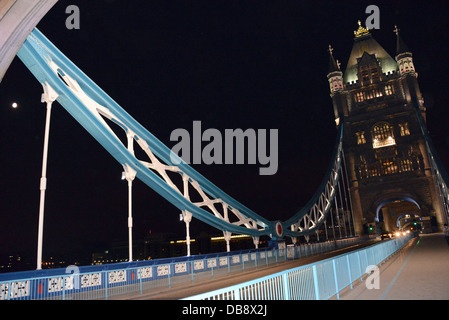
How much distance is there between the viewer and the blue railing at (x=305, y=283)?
5355 millimetres

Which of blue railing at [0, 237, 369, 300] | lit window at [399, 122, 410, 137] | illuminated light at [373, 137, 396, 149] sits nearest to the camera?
blue railing at [0, 237, 369, 300]

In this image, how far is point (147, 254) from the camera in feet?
350

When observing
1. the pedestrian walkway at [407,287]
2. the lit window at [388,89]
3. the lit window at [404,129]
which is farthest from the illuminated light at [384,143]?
the pedestrian walkway at [407,287]

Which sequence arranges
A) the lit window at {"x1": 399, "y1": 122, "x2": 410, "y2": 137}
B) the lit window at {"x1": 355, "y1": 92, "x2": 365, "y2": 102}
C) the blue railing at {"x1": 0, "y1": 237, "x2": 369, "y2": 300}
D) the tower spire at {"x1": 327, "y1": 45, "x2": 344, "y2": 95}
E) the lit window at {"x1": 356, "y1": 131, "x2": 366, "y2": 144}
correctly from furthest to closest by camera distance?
the tower spire at {"x1": 327, "y1": 45, "x2": 344, "y2": 95} < the lit window at {"x1": 355, "y1": 92, "x2": 365, "y2": 102} < the lit window at {"x1": 356, "y1": 131, "x2": 366, "y2": 144} < the lit window at {"x1": 399, "y1": 122, "x2": 410, "y2": 137} < the blue railing at {"x1": 0, "y1": 237, "x2": 369, "y2": 300}

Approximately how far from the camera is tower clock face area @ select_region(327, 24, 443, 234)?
2157 inches

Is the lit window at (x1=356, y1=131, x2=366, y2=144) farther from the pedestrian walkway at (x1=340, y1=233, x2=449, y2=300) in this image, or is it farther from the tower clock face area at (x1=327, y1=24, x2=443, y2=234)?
the pedestrian walkway at (x1=340, y1=233, x2=449, y2=300)

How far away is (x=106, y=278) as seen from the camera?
1143cm

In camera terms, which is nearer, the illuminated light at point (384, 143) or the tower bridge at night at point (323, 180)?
the tower bridge at night at point (323, 180)

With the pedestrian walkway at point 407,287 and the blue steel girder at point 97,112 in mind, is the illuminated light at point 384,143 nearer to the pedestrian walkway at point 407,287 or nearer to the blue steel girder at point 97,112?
the blue steel girder at point 97,112

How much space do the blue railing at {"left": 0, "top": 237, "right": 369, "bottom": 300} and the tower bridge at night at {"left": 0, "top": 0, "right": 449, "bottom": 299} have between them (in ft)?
0.12

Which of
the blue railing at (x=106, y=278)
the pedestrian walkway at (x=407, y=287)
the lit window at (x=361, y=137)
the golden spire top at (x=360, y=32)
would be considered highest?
the golden spire top at (x=360, y=32)

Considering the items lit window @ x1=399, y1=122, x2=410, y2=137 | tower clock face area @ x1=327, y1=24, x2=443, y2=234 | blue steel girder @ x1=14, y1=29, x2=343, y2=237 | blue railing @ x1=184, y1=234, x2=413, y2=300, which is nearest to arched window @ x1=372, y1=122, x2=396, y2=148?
tower clock face area @ x1=327, y1=24, x2=443, y2=234

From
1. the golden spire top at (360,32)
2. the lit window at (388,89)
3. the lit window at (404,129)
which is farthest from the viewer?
the golden spire top at (360,32)
